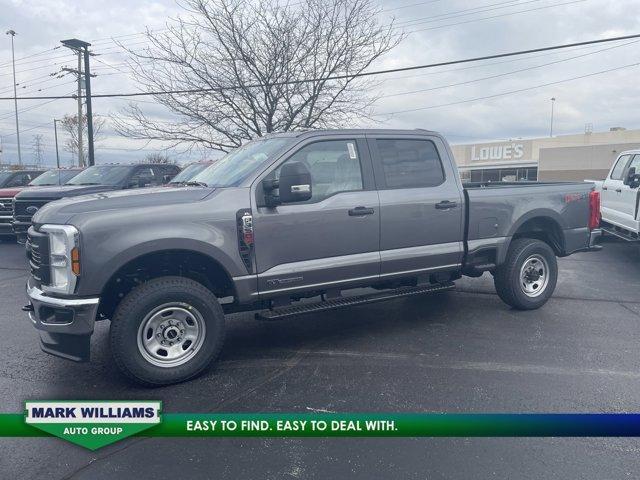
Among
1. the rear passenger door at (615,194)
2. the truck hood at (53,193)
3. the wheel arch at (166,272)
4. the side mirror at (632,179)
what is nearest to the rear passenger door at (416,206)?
the wheel arch at (166,272)

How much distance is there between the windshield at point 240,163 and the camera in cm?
491

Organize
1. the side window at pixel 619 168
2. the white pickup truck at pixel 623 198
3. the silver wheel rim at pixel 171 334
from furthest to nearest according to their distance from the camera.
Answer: the side window at pixel 619 168
the white pickup truck at pixel 623 198
the silver wheel rim at pixel 171 334

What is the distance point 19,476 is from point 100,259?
62.0 inches

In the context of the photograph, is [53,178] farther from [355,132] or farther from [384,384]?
[384,384]

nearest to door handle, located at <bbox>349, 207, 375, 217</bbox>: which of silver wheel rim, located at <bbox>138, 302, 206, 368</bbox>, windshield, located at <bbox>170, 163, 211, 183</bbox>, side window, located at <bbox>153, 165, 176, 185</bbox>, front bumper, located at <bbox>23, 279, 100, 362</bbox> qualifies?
silver wheel rim, located at <bbox>138, 302, 206, 368</bbox>

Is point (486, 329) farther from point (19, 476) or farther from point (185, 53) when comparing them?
point (185, 53)

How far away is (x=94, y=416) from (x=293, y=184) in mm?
2950

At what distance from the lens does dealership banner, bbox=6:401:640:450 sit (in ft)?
5.47

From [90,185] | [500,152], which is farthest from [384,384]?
[500,152]

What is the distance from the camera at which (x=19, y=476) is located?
3.04 metres

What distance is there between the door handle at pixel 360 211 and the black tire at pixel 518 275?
2130 mm

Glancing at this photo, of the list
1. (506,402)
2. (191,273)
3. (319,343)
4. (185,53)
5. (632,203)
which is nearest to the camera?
(506,402)

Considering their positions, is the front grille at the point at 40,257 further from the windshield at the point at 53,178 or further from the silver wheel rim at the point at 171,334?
the windshield at the point at 53,178

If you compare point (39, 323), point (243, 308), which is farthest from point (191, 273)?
point (39, 323)
